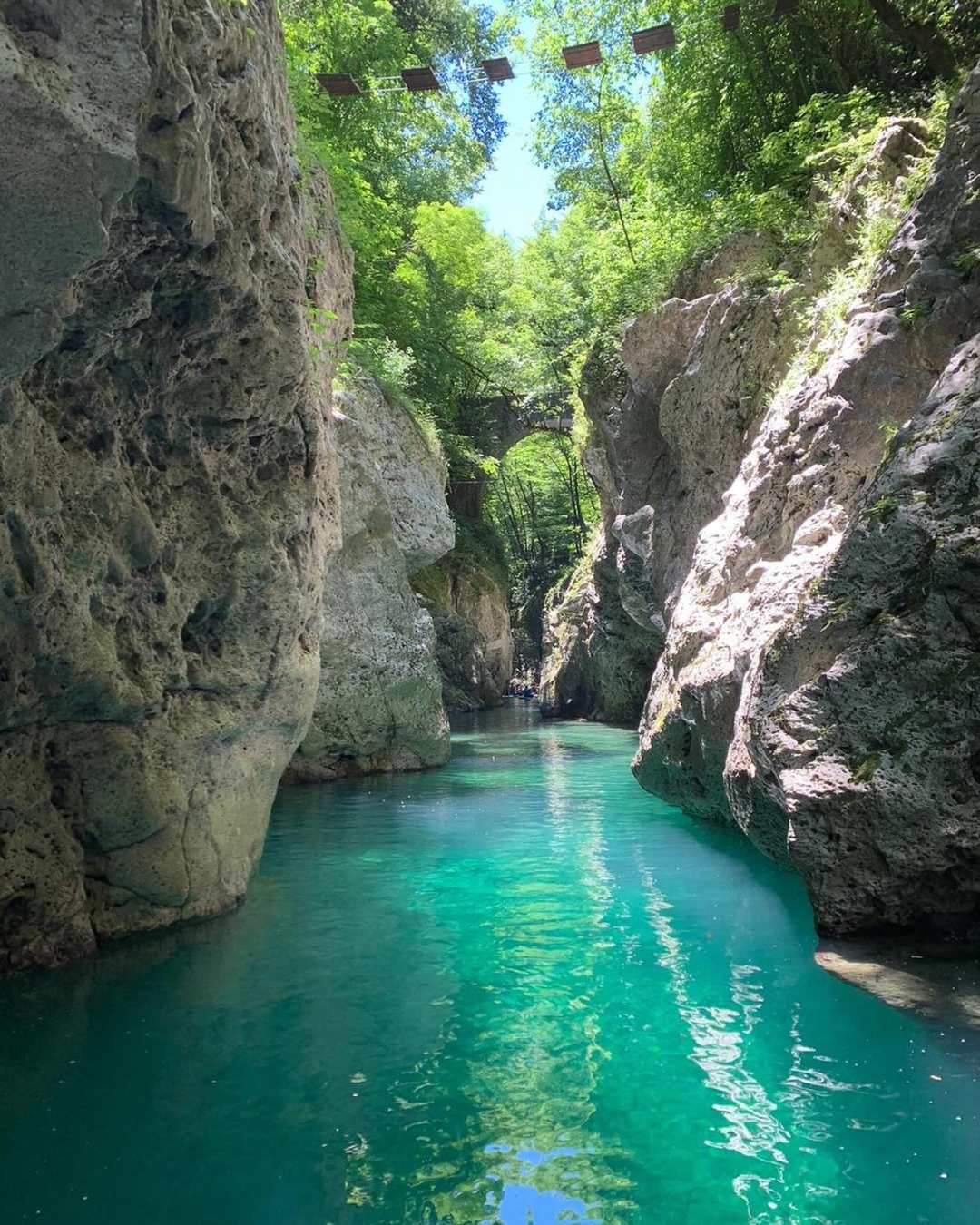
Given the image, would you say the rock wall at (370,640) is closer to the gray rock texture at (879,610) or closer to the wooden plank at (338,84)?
the wooden plank at (338,84)

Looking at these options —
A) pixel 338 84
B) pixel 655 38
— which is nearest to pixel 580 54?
pixel 655 38

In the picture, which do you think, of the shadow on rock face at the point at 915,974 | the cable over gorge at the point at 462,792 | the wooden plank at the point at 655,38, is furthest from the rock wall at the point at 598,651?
the shadow on rock face at the point at 915,974

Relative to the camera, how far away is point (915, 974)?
5.90 m

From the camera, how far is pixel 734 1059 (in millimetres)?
5152

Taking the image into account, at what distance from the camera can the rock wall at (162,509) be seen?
4750 mm

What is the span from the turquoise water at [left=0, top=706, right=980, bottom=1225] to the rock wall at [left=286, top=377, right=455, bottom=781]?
703cm

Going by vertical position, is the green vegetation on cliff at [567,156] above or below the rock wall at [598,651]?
above

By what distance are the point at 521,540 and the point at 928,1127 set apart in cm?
4012

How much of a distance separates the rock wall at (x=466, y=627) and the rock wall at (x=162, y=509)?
18100mm

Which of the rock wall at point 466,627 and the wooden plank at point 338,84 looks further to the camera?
the rock wall at point 466,627

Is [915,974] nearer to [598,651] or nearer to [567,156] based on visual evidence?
[598,651]

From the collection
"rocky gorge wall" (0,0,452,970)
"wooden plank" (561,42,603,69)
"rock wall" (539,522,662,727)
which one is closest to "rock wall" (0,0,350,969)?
"rocky gorge wall" (0,0,452,970)

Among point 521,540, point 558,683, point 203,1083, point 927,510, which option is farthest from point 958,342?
point 521,540

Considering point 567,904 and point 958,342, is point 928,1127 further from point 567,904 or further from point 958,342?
point 958,342
